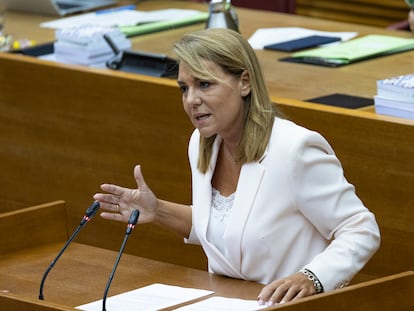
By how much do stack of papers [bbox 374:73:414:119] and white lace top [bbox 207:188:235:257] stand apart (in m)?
0.75

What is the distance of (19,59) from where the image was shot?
4.75 meters

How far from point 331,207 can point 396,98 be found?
31.5 inches

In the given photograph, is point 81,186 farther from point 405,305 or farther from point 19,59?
point 405,305

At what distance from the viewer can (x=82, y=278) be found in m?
3.26

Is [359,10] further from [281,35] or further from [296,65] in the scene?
[296,65]

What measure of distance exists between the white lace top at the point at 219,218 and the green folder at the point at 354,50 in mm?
1500

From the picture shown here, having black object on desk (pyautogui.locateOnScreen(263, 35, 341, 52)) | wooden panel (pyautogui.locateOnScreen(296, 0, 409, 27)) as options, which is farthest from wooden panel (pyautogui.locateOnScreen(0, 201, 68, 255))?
wooden panel (pyautogui.locateOnScreen(296, 0, 409, 27))

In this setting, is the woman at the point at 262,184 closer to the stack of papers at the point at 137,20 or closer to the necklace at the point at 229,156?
the necklace at the point at 229,156

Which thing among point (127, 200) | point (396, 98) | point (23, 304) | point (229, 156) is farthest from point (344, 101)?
point (23, 304)

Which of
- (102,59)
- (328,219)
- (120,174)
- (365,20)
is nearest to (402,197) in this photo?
(328,219)

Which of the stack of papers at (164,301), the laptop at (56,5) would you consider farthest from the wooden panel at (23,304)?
the laptop at (56,5)

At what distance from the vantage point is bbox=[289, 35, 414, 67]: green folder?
15.2ft

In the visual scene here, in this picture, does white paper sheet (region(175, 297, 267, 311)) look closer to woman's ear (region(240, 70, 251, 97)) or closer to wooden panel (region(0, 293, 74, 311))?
wooden panel (region(0, 293, 74, 311))

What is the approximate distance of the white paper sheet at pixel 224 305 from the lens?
112 inches
